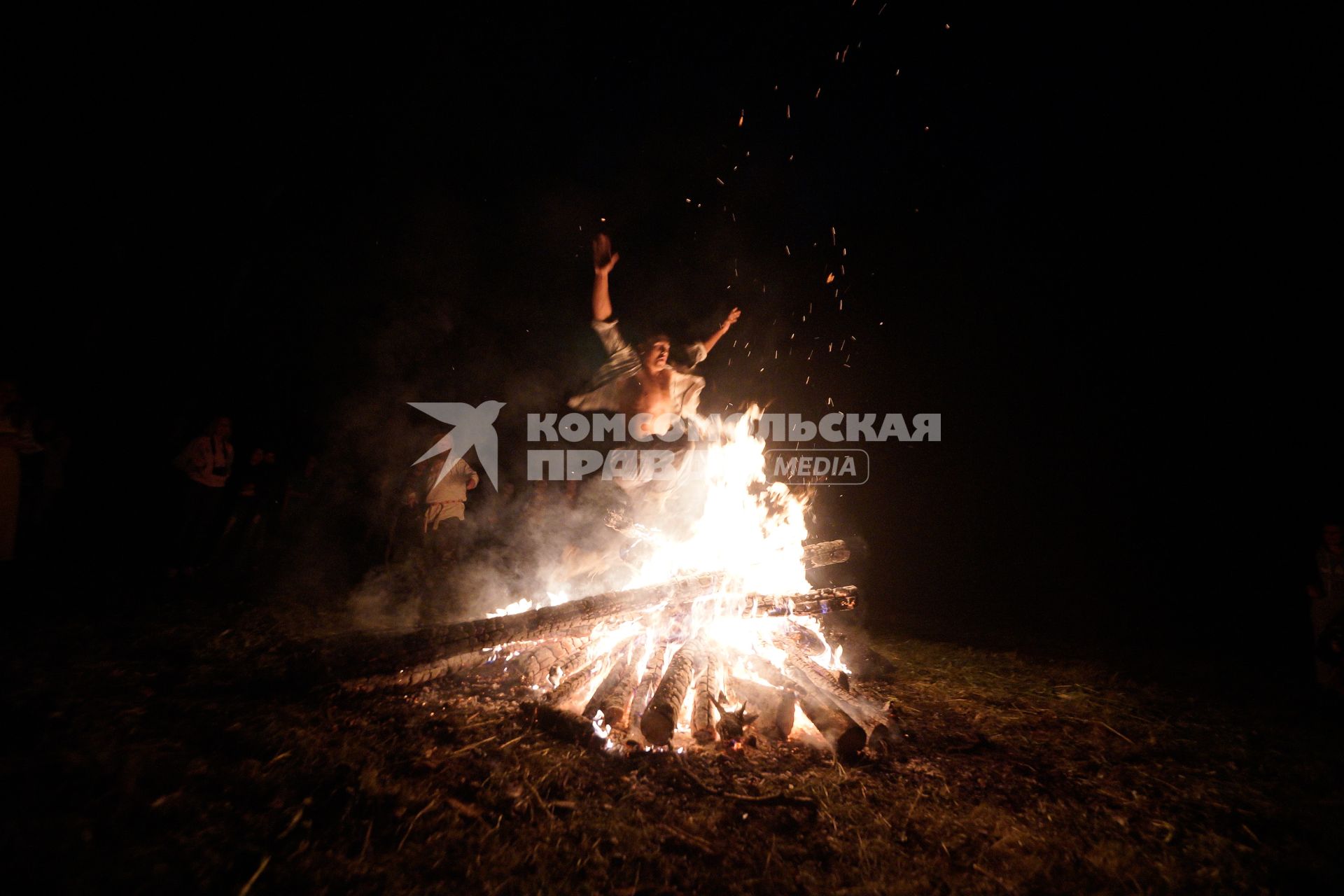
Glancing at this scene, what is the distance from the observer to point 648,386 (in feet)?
22.6

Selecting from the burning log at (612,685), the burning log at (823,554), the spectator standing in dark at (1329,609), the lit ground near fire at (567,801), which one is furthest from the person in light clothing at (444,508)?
the spectator standing in dark at (1329,609)

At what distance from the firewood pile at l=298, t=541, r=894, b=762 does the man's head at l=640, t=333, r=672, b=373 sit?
2.86 metres

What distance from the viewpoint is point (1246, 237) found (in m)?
11.4

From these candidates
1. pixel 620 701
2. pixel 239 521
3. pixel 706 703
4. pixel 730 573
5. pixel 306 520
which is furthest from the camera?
pixel 306 520

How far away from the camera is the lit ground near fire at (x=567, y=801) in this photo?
210 centimetres

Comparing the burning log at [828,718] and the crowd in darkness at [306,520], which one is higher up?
the crowd in darkness at [306,520]

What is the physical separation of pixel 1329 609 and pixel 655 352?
6814mm

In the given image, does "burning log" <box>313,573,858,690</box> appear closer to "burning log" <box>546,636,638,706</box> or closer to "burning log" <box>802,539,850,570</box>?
"burning log" <box>546,636,638,706</box>

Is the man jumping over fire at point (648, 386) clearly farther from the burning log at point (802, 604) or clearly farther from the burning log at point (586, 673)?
the burning log at point (586, 673)

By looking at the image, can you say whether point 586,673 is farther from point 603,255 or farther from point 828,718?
point 603,255

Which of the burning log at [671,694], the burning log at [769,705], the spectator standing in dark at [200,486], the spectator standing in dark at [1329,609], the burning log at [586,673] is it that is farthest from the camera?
the spectator standing in dark at [200,486]
